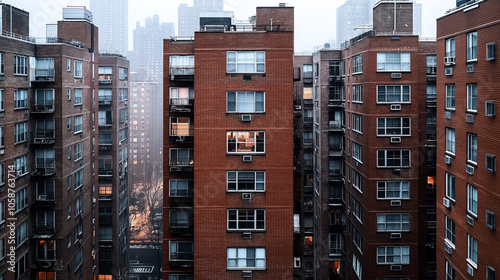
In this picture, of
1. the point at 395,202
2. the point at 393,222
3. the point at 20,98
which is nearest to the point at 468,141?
the point at 395,202

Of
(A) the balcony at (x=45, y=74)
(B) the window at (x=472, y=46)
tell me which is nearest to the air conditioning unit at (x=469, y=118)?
(B) the window at (x=472, y=46)

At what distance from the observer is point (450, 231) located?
26938mm

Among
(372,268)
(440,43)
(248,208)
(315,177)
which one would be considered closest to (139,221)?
(315,177)

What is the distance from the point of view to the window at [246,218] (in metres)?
28.4

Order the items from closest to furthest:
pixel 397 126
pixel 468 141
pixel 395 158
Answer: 1. pixel 468 141
2. pixel 397 126
3. pixel 395 158

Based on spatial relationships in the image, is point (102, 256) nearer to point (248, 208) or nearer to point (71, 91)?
point (71, 91)

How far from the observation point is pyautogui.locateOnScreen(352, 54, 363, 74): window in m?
42.7

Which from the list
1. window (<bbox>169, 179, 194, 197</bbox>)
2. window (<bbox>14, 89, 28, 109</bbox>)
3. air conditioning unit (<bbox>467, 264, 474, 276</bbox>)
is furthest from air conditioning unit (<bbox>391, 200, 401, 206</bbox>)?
window (<bbox>14, 89, 28, 109</bbox>)

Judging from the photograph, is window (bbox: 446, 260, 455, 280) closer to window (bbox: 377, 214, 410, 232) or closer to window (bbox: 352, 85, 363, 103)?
window (bbox: 377, 214, 410, 232)

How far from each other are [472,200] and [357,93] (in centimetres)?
2188

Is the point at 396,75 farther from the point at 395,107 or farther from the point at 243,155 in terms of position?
the point at 243,155

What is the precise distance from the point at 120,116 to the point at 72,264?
23828mm

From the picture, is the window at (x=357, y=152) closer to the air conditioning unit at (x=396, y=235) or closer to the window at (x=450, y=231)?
the air conditioning unit at (x=396, y=235)

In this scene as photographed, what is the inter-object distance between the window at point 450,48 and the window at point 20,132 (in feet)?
108
